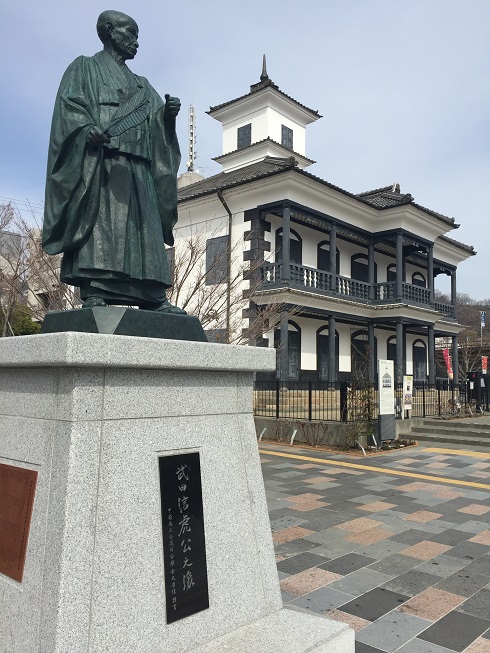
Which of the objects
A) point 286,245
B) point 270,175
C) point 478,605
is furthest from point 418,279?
point 478,605

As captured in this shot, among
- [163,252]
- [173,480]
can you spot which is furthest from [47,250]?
[173,480]

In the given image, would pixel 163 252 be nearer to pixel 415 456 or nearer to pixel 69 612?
pixel 69 612

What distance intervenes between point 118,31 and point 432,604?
14.9ft

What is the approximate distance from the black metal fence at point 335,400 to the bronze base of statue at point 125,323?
9428mm

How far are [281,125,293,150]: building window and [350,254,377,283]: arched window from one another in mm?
5867

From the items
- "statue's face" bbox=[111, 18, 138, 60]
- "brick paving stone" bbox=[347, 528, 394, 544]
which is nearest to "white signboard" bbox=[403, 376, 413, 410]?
"brick paving stone" bbox=[347, 528, 394, 544]

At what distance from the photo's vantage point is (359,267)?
2453cm

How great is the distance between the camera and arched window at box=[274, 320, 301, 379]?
66.1ft

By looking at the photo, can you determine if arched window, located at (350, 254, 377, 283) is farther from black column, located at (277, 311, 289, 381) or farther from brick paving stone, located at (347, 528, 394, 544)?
brick paving stone, located at (347, 528, 394, 544)

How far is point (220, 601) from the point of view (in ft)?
9.27

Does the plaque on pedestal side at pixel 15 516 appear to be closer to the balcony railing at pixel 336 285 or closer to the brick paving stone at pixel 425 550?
the brick paving stone at pixel 425 550

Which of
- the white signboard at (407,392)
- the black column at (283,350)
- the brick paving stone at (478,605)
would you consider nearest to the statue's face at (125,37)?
the brick paving stone at (478,605)

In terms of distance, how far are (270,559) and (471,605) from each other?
6.18 feet

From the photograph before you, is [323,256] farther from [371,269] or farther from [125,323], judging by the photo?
[125,323]
